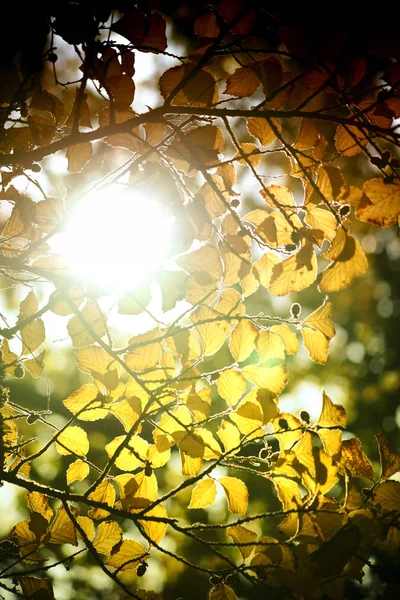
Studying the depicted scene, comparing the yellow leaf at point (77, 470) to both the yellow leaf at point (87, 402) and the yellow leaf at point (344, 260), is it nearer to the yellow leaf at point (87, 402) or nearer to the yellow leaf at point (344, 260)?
the yellow leaf at point (87, 402)

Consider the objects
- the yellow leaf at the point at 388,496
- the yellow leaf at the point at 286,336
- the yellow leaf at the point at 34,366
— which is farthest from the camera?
the yellow leaf at the point at 34,366

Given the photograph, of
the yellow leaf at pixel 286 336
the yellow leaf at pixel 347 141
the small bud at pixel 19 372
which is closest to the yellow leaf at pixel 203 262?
the yellow leaf at pixel 286 336

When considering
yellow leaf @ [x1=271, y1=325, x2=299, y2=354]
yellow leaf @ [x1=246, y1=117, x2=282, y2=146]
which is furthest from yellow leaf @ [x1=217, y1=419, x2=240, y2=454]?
yellow leaf @ [x1=246, y1=117, x2=282, y2=146]

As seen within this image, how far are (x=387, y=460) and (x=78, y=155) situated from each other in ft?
3.90

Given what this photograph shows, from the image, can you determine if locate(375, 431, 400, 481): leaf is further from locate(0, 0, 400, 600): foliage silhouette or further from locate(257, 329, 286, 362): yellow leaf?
locate(257, 329, 286, 362): yellow leaf

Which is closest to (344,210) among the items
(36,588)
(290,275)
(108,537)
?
(290,275)

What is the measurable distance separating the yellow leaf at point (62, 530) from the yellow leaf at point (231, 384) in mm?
552

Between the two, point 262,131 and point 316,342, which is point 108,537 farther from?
point 262,131

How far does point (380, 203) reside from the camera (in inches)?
46.2

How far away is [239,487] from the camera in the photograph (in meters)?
1.24

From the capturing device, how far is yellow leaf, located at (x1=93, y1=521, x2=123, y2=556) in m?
1.27

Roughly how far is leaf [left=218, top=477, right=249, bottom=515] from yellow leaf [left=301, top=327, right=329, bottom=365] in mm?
410

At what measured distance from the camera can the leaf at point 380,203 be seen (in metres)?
1.17

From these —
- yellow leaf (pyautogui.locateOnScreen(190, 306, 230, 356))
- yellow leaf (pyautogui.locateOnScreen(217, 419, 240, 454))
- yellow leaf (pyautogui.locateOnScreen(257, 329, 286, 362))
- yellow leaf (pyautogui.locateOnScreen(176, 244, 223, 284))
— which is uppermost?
yellow leaf (pyautogui.locateOnScreen(176, 244, 223, 284))
